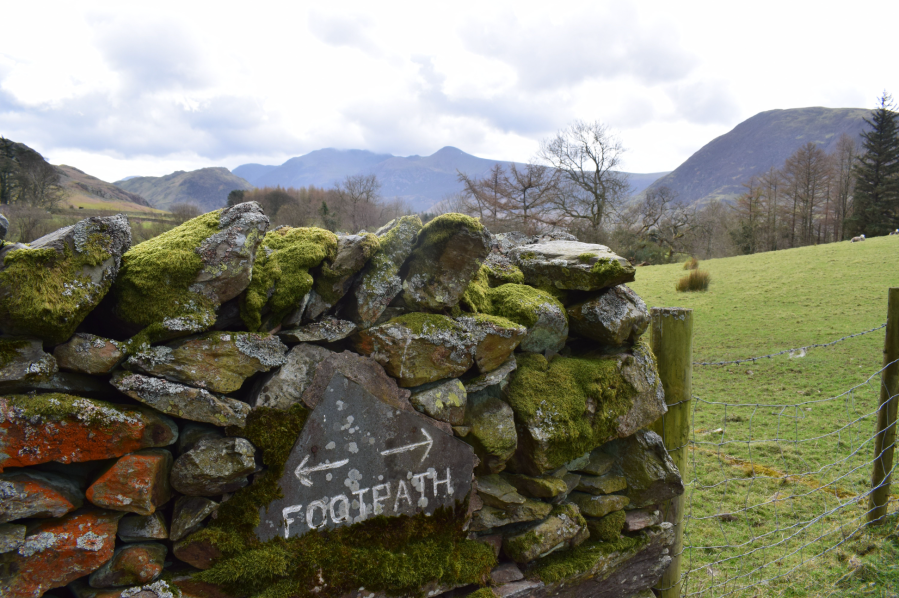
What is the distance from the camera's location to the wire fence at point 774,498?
345cm

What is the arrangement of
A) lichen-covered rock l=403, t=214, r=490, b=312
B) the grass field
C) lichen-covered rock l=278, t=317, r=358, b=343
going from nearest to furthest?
1. lichen-covered rock l=278, t=317, r=358, b=343
2. lichen-covered rock l=403, t=214, r=490, b=312
3. the grass field

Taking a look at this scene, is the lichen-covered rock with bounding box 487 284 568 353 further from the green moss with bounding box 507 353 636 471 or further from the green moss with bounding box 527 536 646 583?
the green moss with bounding box 527 536 646 583

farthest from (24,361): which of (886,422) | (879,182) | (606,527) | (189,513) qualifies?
(879,182)

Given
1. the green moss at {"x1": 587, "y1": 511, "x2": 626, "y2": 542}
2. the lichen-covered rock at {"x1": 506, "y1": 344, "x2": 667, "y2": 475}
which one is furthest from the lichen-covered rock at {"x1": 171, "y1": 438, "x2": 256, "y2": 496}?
the green moss at {"x1": 587, "y1": 511, "x2": 626, "y2": 542}

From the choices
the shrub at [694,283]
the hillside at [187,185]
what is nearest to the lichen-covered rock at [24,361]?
the shrub at [694,283]

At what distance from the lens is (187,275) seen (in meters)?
2.04

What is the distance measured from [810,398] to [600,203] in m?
26.9

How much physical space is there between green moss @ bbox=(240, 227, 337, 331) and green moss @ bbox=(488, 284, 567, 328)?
1.07 meters

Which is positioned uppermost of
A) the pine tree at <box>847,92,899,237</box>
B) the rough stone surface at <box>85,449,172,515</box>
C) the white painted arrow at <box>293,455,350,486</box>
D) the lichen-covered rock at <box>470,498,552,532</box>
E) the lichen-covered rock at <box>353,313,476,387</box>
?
the pine tree at <box>847,92,899,237</box>

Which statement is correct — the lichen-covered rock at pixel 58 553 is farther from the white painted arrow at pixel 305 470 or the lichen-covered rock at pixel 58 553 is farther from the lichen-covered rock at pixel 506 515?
the lichen-covered rock at pixel 506 515

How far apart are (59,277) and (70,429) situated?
1.86 feet

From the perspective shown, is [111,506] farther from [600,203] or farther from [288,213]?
[600,203]

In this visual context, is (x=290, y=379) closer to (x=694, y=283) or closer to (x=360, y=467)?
(x=360, y=467)

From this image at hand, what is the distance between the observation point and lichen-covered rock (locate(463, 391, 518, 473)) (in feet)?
8.36
